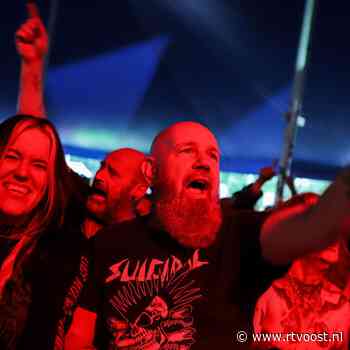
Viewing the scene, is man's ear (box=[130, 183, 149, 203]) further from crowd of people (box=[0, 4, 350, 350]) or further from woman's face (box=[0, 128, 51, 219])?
woman's face (box=[0, 128, 51, 219])

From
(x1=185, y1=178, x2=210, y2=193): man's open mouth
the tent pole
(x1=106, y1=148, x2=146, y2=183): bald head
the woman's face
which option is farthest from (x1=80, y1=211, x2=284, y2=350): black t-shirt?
the tent pole

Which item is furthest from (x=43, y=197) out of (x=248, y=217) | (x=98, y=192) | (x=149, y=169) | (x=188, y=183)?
(x=248, y=217)

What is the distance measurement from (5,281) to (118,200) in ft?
2.96

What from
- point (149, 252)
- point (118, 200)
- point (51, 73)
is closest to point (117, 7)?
point (51, 73)

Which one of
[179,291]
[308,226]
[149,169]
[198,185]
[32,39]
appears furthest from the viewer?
[32,39]

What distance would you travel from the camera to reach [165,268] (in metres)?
1.57

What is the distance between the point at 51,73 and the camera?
→ 7.57m

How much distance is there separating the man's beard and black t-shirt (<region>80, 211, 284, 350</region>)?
0.03 metres

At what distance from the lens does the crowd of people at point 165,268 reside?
1496 millimetres

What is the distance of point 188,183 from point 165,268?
14.9 inches

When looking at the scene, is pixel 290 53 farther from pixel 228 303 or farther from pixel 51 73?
pixel 228 303

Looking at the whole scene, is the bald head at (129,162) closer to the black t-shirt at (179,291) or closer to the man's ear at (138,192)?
the man's ear at (138,192)

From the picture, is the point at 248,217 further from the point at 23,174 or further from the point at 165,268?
the point at 23,174

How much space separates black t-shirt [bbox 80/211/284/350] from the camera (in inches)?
58.6
